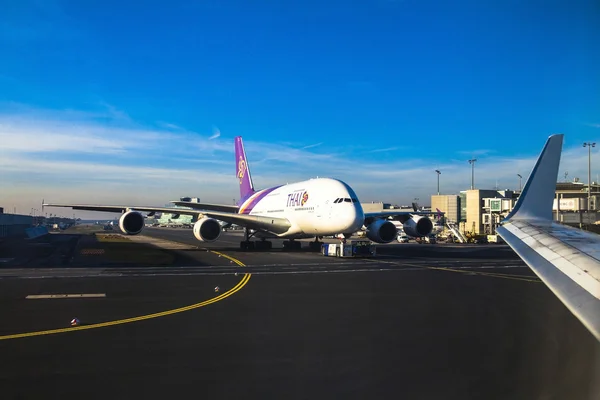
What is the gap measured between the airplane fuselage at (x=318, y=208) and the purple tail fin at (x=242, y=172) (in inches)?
518

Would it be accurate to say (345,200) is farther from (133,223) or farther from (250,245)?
(133,223)

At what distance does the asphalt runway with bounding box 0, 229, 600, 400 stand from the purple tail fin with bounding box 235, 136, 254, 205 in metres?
34.0

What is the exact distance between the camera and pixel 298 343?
8531mm

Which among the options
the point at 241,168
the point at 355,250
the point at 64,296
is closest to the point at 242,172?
the point at 241,168

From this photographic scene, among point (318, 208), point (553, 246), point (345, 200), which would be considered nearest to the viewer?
point (553, 246)

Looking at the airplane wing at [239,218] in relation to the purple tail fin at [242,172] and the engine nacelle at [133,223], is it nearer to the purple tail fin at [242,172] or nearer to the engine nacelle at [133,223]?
the engine nacelle at [133,223]

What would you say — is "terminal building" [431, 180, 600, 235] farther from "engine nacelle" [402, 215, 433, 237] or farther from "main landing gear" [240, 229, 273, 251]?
"main landing gear" [240, 229, 273, 251]

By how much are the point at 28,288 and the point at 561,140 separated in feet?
53.4

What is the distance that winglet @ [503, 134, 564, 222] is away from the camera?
668cm

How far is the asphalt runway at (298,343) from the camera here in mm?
6137

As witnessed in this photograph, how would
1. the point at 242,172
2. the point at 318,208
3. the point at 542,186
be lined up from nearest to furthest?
the point at 542,186 < the point at 318,208 < the point at 242,172

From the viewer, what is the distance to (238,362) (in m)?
7.30

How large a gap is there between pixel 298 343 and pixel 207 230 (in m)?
23.6

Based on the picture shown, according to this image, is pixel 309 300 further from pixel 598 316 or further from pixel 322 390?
pixel 598 316
